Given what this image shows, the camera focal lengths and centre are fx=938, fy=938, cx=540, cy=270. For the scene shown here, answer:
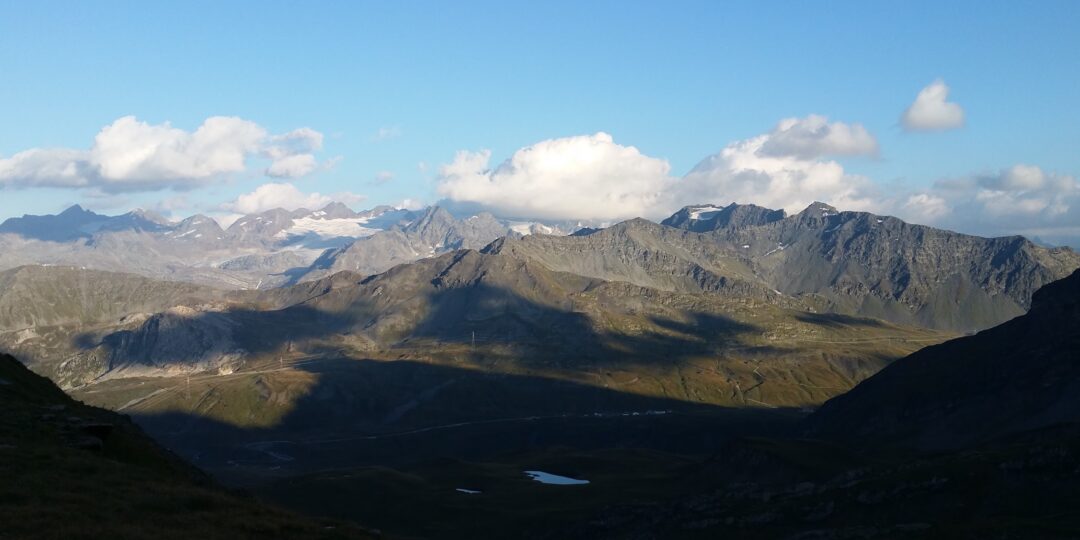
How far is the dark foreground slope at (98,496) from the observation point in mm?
37188

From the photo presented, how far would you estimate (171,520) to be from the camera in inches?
1578

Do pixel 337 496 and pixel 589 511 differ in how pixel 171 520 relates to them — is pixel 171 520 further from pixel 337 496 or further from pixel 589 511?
pixel 337 496

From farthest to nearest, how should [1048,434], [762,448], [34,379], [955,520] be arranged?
[762,448] → [1048,434] → [955,520] → [34,379]

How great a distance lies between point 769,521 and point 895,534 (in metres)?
23.4

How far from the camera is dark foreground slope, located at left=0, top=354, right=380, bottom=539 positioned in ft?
122

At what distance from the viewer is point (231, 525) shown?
1596 inches

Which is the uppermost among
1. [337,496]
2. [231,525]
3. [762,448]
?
[231,525]

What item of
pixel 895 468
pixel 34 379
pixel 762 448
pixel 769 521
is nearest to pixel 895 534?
pixel 769 521

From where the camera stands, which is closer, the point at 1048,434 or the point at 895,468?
the point at 895,468

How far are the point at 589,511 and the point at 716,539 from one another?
150 ft

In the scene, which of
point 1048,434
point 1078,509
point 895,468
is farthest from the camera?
point 1048,434

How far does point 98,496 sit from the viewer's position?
137 feet

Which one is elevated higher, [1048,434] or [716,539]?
[1048,434]

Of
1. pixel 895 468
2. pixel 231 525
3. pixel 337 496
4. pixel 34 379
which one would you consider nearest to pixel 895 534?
pixel 895 468
